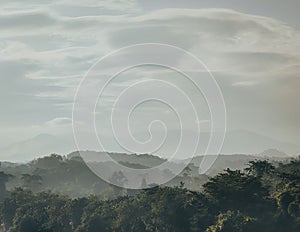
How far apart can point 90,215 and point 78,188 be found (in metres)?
105

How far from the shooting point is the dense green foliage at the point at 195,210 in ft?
214

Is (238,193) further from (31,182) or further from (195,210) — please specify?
(31,182)

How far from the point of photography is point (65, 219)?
286ft

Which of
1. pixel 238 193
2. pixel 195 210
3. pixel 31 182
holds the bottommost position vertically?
pixel 195 210

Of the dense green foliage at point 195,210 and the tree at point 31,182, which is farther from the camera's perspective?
the tree at point 31,182

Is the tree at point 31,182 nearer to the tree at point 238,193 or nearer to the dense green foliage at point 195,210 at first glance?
the dense green foliage at point 195,210

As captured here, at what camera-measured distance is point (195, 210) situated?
71625mm

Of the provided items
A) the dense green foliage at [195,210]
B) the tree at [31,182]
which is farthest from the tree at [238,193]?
the tree at [31,182]

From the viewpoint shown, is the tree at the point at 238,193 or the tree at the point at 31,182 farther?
the tree at the point at 31,182

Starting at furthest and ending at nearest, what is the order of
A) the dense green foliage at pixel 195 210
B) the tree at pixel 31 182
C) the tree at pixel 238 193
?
the tree at pixel 31 182 → the tree at pixel 238 193 → the dense green foliage at pixel 195 210

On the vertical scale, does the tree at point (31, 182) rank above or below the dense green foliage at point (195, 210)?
above

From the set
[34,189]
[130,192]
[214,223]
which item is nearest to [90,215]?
[214,223]

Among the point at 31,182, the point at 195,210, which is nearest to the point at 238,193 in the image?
the point at 195,210

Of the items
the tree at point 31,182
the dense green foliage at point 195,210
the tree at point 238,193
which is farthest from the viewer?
the tree at point 31,182
